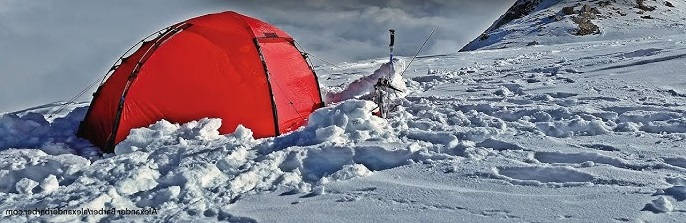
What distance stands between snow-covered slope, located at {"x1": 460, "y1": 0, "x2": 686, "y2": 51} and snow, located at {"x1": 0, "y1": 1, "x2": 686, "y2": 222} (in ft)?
87.8

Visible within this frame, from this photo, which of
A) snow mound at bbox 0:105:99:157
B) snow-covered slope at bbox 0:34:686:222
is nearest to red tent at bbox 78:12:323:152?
snow mound at bbox 0:105:99:157

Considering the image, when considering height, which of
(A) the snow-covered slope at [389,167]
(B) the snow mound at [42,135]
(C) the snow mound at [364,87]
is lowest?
(A) the snow-covered slope at [389,167]

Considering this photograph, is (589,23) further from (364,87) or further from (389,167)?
(389,167)

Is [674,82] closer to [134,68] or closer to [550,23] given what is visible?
[134,68]

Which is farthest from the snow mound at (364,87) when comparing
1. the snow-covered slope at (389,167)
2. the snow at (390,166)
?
the snow at (390,166)

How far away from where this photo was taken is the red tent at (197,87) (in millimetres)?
6941

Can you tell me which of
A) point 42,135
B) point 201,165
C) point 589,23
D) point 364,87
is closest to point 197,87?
point 201,165

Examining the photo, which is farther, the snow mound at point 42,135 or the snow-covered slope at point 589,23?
the snow-covered slope at point 589,23

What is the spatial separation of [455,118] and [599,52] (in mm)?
9807

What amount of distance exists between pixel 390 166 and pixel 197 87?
2883 millimetres

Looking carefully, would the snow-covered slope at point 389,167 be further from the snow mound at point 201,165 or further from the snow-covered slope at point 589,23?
the snow-covered slope at point 589,23

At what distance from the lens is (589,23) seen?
3731 centimetres

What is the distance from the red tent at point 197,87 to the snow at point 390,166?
31cm

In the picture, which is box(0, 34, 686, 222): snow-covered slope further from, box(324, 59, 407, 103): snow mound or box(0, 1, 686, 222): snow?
box(324, 59, 407, 103): snow mound
